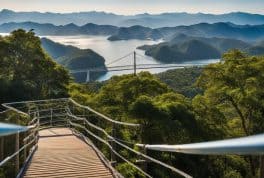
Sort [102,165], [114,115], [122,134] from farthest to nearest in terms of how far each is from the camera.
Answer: [114,115] → [122,134] → [102,165]

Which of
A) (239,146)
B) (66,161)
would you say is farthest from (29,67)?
(239,146)

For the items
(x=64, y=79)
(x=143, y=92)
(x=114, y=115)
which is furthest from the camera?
(x=64, y=79)

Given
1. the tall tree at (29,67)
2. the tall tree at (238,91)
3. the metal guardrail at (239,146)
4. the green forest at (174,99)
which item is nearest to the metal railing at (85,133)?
the metal guardrail at (239,146)

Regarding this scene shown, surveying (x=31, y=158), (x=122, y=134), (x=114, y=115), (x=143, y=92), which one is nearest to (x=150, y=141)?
(x=122, y=134)

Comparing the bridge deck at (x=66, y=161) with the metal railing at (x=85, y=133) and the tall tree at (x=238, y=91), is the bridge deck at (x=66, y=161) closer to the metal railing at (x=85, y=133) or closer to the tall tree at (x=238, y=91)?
the metal railing at (x=85, y=133)

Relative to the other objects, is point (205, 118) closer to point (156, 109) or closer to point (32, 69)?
point (156, 109)

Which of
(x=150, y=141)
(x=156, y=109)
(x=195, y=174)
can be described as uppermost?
(x=156, y=109)

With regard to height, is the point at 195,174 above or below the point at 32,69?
below

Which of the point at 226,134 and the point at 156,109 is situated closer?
the point at 156,109

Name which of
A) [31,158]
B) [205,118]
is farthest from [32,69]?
[31,158]
